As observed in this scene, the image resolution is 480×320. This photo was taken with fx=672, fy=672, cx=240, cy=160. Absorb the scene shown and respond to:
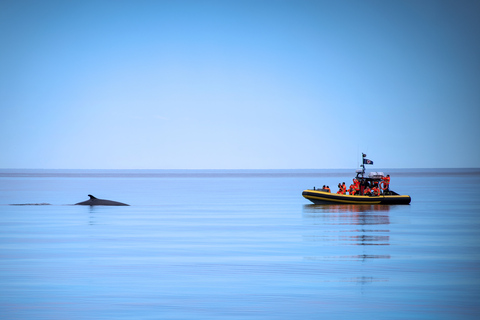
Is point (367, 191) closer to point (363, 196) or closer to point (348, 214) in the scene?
point (363, 196)

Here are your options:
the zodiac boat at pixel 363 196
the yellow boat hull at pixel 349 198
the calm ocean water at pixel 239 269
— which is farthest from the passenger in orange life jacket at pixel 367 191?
the calm ocean water at pixel 239 269

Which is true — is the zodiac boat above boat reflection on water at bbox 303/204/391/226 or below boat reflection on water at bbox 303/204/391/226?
above

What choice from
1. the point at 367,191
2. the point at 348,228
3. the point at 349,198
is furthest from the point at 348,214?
the point at 348,228

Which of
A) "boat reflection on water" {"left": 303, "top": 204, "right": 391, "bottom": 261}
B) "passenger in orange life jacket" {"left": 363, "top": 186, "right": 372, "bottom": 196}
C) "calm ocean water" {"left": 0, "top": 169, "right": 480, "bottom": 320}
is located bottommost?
"calm ocean water" {"left": 0, "top": 169, "right": 480, "bottom": 320}

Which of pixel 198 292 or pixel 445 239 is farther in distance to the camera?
pixel 445 239

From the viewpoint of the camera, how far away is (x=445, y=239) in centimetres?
3856

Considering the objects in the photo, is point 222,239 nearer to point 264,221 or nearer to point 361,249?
point 361,249

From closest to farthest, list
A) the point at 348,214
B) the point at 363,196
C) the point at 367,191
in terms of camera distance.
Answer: the point at 348,214 → the point at 363,196 → the point at 367,191

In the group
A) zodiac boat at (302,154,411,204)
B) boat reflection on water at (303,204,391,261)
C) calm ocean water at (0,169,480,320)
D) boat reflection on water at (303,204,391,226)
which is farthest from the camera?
zodiac boat at (302,154,411,204)

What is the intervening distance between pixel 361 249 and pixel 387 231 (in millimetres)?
10279

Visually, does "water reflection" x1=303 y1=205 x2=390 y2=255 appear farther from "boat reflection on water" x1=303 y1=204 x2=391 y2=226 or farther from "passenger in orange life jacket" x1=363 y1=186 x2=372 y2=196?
"passenger in orange life jacket" x1=363 y1=186 x2=372 y2=196

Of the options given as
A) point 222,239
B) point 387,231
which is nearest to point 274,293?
point 222,239

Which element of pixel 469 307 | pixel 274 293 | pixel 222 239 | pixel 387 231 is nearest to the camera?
pixel 469 307

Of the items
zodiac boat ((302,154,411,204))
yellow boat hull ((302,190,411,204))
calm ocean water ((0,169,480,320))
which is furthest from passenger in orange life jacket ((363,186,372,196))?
calm ocean water ((0,169,480,320))
